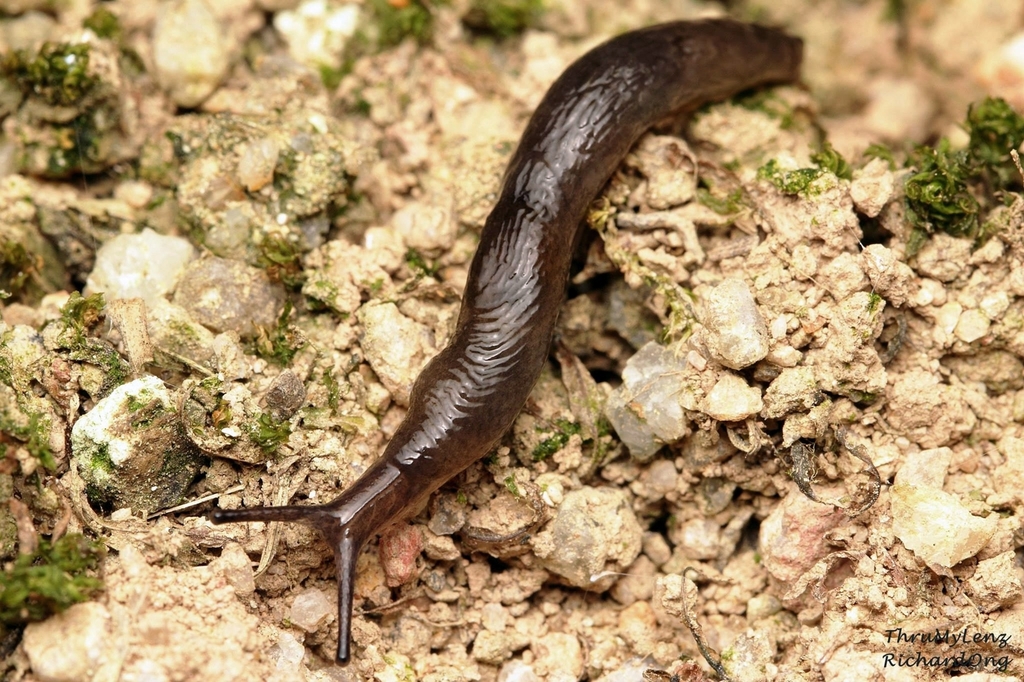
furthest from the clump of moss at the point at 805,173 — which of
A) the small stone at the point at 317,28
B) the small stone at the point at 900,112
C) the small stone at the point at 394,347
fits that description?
the small stone at the point at 317,28

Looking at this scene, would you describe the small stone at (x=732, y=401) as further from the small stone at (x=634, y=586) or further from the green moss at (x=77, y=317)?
the green moss at (x=77, y=317)

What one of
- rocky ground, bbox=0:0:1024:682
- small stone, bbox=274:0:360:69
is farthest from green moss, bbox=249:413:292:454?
small stone, bbox=274:0:360:69

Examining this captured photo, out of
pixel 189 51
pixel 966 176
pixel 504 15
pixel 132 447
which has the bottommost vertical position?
pixel 132 447

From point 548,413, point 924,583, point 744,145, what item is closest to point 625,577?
point 548,413

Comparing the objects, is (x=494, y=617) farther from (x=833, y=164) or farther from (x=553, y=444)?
(x=833, y=164)

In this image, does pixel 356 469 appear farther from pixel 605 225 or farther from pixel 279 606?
pixel 605 225

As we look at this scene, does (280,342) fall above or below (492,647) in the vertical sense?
above

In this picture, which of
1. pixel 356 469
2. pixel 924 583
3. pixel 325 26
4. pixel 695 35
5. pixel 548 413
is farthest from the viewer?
pixel 325 26

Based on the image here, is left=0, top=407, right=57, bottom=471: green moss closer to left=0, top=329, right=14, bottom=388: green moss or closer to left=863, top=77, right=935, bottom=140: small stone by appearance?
left=0, top=329, right=14, bottom=388: green moss

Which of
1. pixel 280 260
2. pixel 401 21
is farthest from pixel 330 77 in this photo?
pixel 280 260
